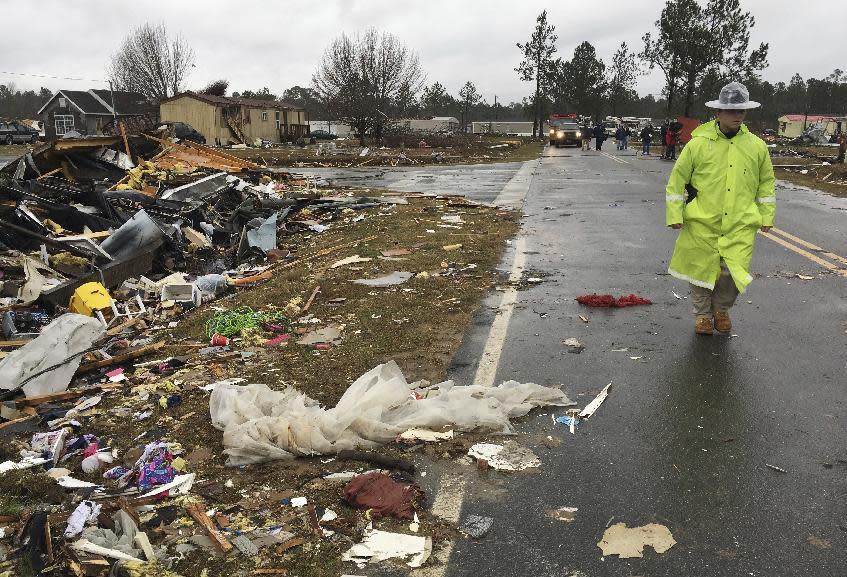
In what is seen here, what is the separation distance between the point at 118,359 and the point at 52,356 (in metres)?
0.50

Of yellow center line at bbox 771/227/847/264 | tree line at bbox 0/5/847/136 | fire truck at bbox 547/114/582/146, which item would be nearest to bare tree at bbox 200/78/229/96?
tree line at bbox 0/5/847/136

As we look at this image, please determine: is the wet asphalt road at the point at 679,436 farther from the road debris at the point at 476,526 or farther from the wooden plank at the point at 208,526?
the wooden plank at the point at 208,526

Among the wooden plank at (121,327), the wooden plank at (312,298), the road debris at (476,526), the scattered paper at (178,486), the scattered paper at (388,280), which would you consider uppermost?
the scattered paper at (388,280)

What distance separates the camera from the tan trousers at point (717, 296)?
5.75 meters

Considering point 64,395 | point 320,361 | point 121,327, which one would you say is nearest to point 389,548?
point 320,361

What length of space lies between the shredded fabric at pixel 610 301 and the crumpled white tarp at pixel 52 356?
467 cm

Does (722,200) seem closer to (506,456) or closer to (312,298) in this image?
(506,456)

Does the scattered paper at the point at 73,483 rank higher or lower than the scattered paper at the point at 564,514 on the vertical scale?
lower

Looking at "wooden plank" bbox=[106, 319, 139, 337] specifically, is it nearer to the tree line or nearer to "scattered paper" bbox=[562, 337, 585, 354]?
"scattered paper" bbox=[562, 337, 585, 354]

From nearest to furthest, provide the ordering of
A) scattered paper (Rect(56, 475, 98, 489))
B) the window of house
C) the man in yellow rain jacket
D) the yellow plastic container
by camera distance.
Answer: scattered paper (Rect(56, 475, 98, 489))
the man in yellow rain jacket
the yellow plastic container
the window of house

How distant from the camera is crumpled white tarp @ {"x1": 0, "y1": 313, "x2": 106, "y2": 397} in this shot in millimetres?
5289

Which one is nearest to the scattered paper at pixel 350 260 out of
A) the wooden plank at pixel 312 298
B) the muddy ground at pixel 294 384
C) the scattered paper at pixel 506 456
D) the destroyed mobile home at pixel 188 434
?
the muddy ground at pixel 294 384

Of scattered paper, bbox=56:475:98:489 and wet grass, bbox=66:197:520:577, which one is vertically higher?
wet grass, bbox=66:197:520:577

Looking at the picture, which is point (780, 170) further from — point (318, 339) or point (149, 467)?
point (149, 467)
